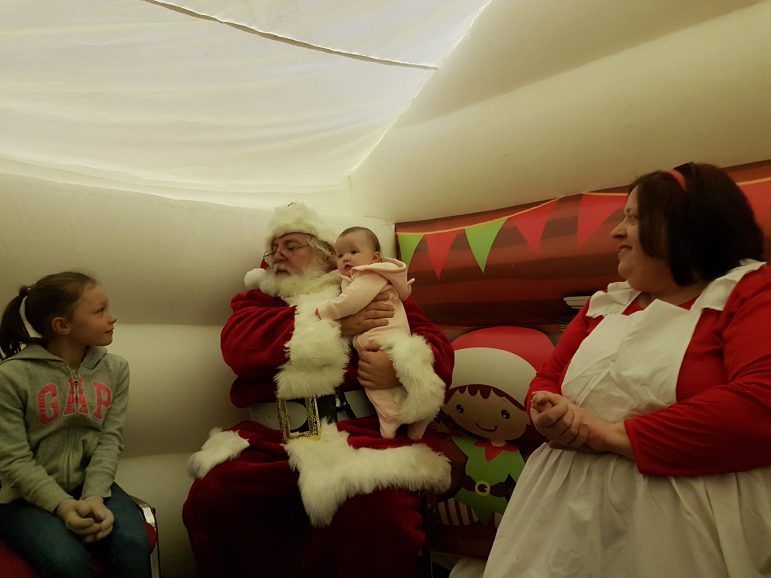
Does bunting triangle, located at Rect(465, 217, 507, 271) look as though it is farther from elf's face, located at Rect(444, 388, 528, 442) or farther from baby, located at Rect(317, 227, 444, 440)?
elf's face, located at Rect(444, 388, 528, 442)

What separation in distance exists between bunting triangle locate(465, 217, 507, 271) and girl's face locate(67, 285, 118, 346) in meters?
0.96

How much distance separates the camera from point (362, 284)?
1498mm

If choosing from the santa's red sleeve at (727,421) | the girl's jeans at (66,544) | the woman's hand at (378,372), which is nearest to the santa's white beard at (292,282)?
the woman's hand at (378,372)

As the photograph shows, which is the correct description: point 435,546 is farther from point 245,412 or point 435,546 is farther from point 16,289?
point 16,289

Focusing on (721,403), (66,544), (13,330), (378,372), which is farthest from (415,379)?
(13,330)

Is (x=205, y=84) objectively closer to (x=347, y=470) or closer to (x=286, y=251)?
(x=286, y=251)

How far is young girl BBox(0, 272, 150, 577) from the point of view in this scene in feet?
3.69

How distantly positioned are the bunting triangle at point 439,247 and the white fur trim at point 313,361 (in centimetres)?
41

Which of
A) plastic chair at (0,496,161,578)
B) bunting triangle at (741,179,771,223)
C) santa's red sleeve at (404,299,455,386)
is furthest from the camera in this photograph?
santa's red sleeve at (404,299,455,386)

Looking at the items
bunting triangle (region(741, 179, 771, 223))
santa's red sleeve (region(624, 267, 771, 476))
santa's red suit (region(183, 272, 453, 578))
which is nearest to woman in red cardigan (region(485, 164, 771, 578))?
santa's red sleeve (region(624, 267, 771, 476))

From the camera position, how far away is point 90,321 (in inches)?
50.5

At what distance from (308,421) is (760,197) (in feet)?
3.75

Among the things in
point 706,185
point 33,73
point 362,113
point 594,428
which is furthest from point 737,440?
point 33,73

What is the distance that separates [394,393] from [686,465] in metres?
0.73
